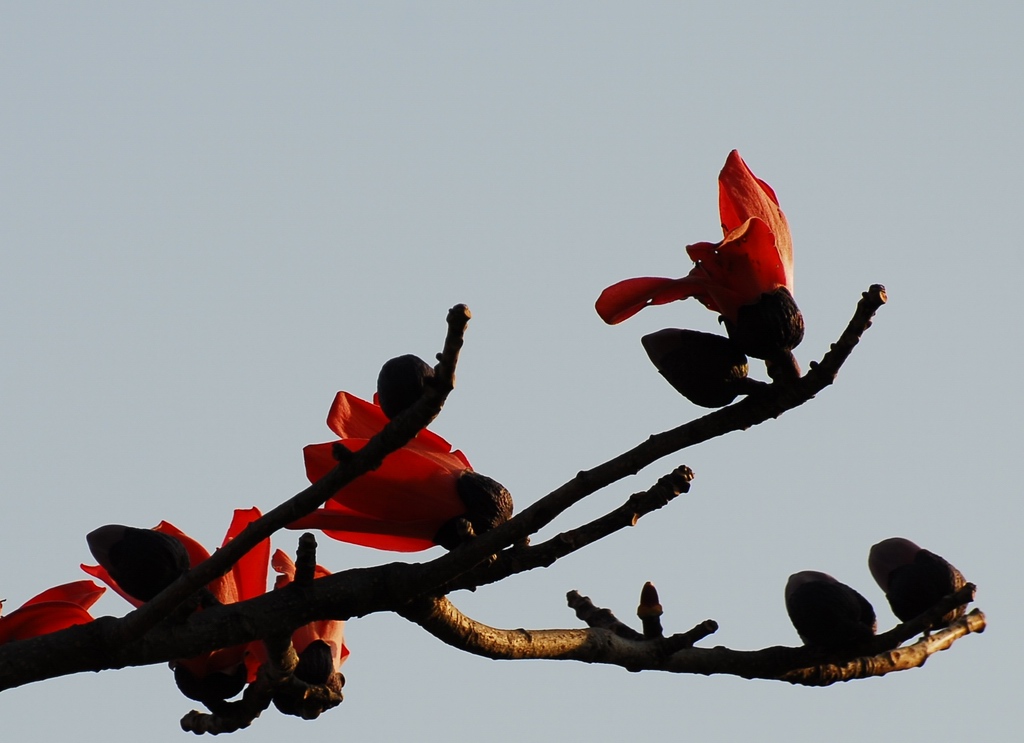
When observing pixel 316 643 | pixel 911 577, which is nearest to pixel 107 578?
pixel 316 643

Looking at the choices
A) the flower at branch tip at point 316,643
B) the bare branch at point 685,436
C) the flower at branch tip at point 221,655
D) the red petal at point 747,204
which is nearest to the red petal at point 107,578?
the flower at branch tip at point 221,655

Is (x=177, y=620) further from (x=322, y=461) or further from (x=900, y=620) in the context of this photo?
(x=900, y=620)

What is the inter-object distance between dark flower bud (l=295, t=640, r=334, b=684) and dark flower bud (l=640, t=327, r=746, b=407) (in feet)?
2.30

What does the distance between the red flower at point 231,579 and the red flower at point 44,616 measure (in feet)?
0.18

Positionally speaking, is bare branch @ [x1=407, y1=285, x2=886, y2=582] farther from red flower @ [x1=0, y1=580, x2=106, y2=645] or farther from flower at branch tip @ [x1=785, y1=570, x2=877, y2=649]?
red flower @ [x1=0, y1=580, x2=106, y2=645]

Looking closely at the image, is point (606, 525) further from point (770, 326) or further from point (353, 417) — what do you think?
point (353, 417)

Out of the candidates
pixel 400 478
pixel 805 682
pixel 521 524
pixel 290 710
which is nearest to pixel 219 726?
pixel 290 710

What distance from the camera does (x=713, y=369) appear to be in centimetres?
170

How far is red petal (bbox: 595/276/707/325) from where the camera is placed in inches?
66.0

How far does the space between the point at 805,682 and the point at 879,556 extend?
246mm

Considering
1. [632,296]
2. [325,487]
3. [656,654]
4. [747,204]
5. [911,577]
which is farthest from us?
[911,577]

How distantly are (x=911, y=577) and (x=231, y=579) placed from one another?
105cm

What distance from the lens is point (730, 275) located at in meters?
1.74

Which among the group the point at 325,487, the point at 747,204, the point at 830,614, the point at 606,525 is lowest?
the point at 830,614
